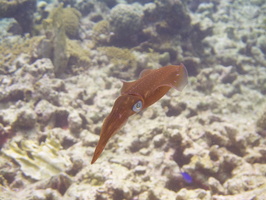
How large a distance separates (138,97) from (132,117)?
12.3 ft

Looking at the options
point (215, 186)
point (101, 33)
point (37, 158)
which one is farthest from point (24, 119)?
point (101, 33)

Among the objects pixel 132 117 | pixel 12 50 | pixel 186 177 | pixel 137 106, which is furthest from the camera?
pixel 12 50

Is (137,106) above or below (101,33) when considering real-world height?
below

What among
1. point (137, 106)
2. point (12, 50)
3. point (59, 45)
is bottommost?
point (137, 106)

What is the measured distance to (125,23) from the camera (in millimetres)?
9062

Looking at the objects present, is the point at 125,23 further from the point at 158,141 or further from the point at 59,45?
the point at 158,141

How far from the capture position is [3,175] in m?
3.61

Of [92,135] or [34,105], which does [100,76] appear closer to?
[34,105]

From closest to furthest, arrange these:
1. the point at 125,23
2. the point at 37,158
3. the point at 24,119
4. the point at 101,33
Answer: the point at 37,158
the point at 24,119
the point at 125,23
the point at 101,33

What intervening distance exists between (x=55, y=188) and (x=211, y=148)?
2821 mm

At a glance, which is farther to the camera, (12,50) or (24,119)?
(12,50)

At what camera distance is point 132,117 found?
5.31 meters

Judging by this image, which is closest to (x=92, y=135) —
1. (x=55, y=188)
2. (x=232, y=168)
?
(x=55, y=188)

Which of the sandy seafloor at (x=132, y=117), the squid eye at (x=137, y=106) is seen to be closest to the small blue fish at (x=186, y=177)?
the sandy seafloor at (x=132, y=117)
